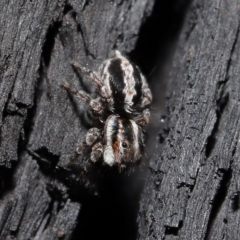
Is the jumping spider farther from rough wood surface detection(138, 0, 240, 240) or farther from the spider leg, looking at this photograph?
rough wood surface detection(138, 0, 240, 240)

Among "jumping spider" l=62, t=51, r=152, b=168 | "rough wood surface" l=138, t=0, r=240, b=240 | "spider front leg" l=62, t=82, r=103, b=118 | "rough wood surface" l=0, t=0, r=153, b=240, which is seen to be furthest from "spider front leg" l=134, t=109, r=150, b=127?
"rough wood surface" l=0, t=0, r=153, b=240

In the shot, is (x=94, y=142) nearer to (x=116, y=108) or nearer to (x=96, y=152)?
(x=96, y=152)

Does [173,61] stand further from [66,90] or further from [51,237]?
[51,237]

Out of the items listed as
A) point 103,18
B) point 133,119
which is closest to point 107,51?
point 103,18

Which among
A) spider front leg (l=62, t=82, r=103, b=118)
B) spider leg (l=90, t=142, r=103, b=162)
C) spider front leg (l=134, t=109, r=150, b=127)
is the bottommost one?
spider leg (l=90, t=142, r=103, b=162)

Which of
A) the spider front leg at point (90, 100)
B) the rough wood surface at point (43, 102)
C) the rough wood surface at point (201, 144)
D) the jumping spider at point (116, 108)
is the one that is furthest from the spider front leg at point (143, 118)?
the rough wood surface at point (43, 102)

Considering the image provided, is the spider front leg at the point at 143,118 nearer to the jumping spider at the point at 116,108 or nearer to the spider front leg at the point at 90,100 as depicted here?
the jumping spider at the point at 116,108

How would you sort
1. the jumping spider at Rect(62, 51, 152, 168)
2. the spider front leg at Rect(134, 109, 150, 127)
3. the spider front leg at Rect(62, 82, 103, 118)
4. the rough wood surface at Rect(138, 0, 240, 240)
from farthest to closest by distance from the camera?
the spider front leg at Rect(134, 109, 150, 127) < the jumping spider at Rect(62, 51, 152, 168) < the spider front leg at Rect(62, 82, 103, 118) < the rough wood surface at Rect(138, 0, 240, 240)
